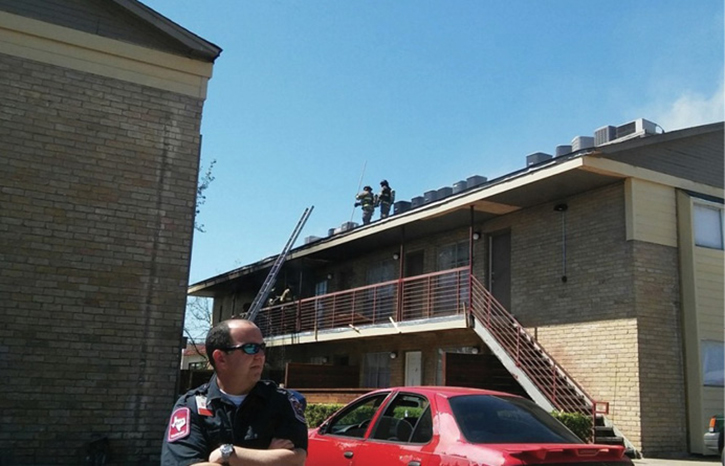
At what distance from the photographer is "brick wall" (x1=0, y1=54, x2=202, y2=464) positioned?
31.4 feet

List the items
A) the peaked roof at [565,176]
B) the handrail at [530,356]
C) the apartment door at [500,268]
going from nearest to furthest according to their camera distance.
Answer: the handrail at [530,356]
the peaked roof at [565,176]
the apartment door at [500,268]

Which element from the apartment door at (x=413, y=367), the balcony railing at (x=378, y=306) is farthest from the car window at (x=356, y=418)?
the apartment door at (x=413, y=367)

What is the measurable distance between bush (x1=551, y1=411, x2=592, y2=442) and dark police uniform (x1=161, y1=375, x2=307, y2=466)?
905 centimetres

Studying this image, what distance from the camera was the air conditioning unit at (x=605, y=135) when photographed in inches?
632

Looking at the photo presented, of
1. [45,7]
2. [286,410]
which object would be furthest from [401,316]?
[286,410]

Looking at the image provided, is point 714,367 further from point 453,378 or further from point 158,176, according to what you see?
point 158,176

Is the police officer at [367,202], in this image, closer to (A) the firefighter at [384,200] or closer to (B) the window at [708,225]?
(A) the firefighter at [384,200]

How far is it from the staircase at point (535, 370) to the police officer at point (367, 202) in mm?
7361

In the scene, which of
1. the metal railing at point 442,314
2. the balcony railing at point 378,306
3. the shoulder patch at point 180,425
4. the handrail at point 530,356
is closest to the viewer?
the shoulder patch at point 180,425

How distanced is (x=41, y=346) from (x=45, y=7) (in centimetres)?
504

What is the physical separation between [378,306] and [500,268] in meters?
5.07

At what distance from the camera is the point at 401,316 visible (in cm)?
1650

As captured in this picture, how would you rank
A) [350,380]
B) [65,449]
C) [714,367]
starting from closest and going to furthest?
[65,449] → [714,367] → [350,380]

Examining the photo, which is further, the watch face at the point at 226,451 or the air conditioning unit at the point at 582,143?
the air conditioning unit at the point at 582,143
